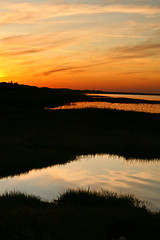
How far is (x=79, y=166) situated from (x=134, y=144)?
8.81 m

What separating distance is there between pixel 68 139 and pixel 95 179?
11592mm

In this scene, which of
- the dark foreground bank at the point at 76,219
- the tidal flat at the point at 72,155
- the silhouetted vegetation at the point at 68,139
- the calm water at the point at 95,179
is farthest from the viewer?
the silhouetted vegetation at the point at 68,139

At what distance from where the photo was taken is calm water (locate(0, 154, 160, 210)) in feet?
49.1

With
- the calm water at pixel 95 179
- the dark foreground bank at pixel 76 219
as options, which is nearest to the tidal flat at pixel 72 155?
the dark foreground bank at pixel 76 219

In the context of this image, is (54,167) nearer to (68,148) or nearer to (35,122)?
(68,148)

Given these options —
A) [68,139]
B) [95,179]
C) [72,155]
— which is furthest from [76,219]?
[68,139]

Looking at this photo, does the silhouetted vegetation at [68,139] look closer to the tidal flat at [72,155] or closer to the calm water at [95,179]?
the tidal flat at [72,155]

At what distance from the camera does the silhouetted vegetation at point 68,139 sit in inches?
853

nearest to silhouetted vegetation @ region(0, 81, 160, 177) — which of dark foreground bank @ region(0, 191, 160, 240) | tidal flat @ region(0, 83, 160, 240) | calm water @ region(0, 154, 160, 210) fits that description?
tidal flat @ region(0, 83, 160, 240)

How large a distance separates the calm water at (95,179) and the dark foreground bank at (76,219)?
1.56 meters

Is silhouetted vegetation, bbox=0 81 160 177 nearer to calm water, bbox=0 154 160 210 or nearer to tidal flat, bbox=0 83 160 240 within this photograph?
tidal flat, bbox=0 83 160 240

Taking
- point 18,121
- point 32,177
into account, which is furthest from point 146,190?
point 18,121

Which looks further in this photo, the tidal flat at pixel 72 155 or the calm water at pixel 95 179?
the calm water at pixel 95 179

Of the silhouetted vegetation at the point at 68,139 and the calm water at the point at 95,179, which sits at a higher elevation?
the silhouetted vegetation at the point at 68,139
